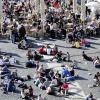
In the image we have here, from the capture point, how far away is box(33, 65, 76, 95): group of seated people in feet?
104

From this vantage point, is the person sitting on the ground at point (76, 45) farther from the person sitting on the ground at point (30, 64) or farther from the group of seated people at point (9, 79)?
the group of seated people at point (9, 79)

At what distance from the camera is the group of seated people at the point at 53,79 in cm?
3166

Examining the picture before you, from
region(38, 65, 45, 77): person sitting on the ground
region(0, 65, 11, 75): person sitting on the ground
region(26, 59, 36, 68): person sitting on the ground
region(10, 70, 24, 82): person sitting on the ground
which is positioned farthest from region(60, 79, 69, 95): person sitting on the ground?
region(26, 59, 36, 68): person sitting on the ground

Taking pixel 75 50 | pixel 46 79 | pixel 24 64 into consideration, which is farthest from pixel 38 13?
pixel 46 79

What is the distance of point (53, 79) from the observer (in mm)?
32656

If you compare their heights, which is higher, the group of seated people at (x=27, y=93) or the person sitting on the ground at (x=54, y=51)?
the person sitting on the ground at (x=54, y=51)

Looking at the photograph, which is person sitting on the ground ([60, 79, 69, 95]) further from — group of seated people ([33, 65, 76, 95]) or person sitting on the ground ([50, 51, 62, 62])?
person sitting on the ground ([50, 51, 62, 62])

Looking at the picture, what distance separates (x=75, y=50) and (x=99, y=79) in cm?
699

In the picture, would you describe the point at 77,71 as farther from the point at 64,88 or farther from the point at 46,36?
the point at 46,36

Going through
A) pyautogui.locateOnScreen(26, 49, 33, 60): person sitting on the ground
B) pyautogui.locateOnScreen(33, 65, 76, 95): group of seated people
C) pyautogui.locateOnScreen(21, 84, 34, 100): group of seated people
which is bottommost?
pyautogui.locateOnScreen(21, 84, 34, 100): group of seated people

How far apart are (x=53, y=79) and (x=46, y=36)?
10.5 metres

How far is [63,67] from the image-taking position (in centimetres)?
3538

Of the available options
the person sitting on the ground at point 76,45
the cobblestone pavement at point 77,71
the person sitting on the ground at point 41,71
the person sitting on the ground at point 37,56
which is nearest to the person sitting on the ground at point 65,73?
the cobblestone pavement at point 77,71

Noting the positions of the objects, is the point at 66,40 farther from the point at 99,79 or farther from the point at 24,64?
the point at 99,79
